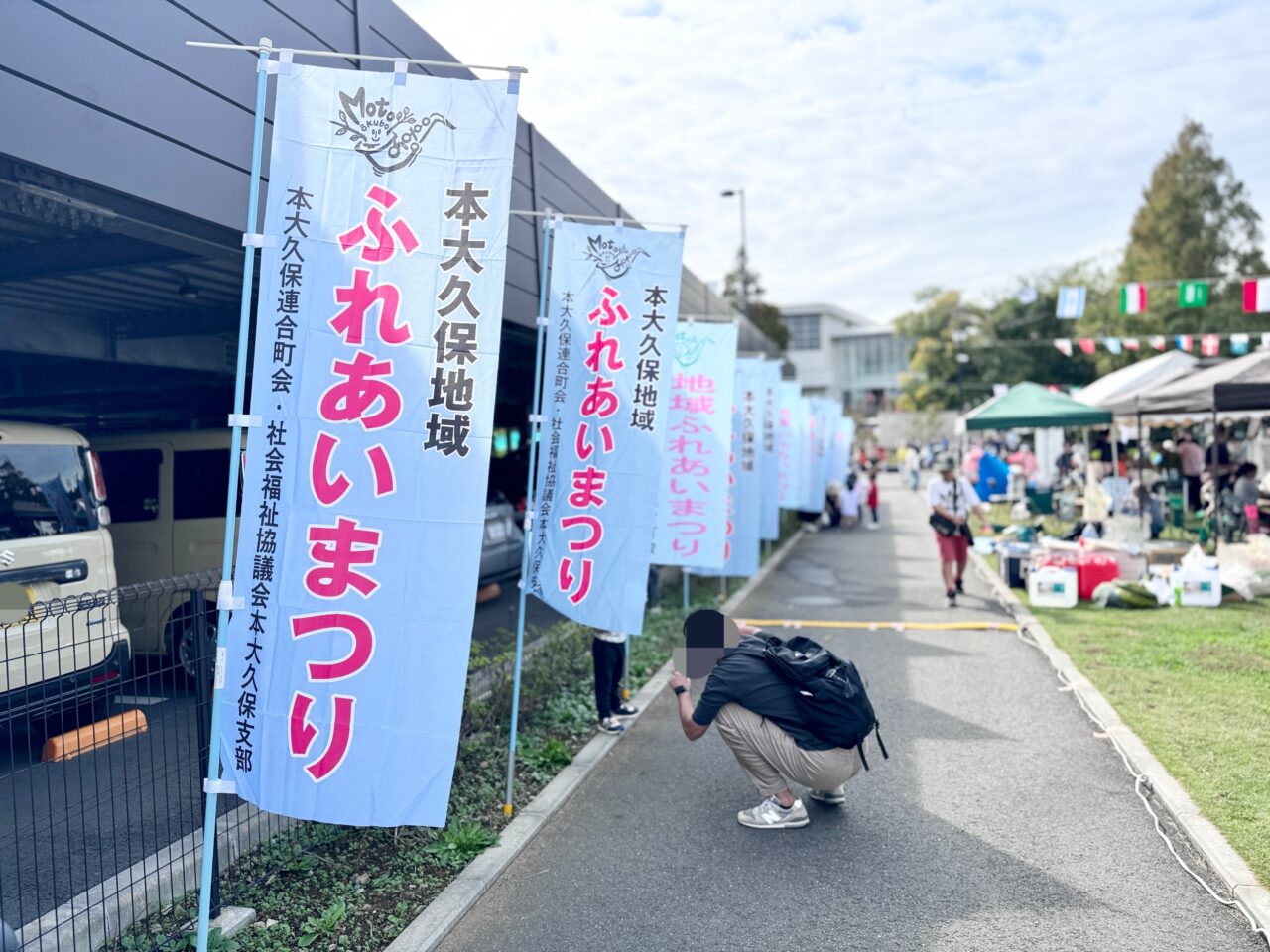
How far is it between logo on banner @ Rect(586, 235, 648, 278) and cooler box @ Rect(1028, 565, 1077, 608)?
280 inches

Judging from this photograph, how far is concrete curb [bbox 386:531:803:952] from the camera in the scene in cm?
379

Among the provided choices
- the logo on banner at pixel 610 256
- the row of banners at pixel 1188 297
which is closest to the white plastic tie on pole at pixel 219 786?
the logo on banner at pixel 610 256

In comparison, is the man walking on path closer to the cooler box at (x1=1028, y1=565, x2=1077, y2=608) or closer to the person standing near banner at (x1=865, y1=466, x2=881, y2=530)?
the cooler box at (x1=1028, y1=565, x2=1077, y2=608)

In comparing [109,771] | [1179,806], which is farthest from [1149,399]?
[109,771]

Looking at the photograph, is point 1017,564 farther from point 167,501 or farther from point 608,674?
point 167,501

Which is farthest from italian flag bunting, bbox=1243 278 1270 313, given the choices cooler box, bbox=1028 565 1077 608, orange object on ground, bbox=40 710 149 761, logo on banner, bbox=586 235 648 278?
orange object on ground, bbox=40 710 149 761

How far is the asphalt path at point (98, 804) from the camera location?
3.60 meters

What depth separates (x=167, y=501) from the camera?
312 inches

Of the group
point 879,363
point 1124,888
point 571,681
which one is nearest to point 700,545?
point 571,681

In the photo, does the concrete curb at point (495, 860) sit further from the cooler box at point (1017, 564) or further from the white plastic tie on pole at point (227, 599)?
the cooler box at point (1017, 564)

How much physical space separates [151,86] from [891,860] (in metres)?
5.29

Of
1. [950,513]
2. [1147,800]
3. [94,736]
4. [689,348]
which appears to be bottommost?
[1147,800]

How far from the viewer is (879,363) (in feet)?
251

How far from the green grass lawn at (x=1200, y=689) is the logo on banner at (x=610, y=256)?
177 inches
